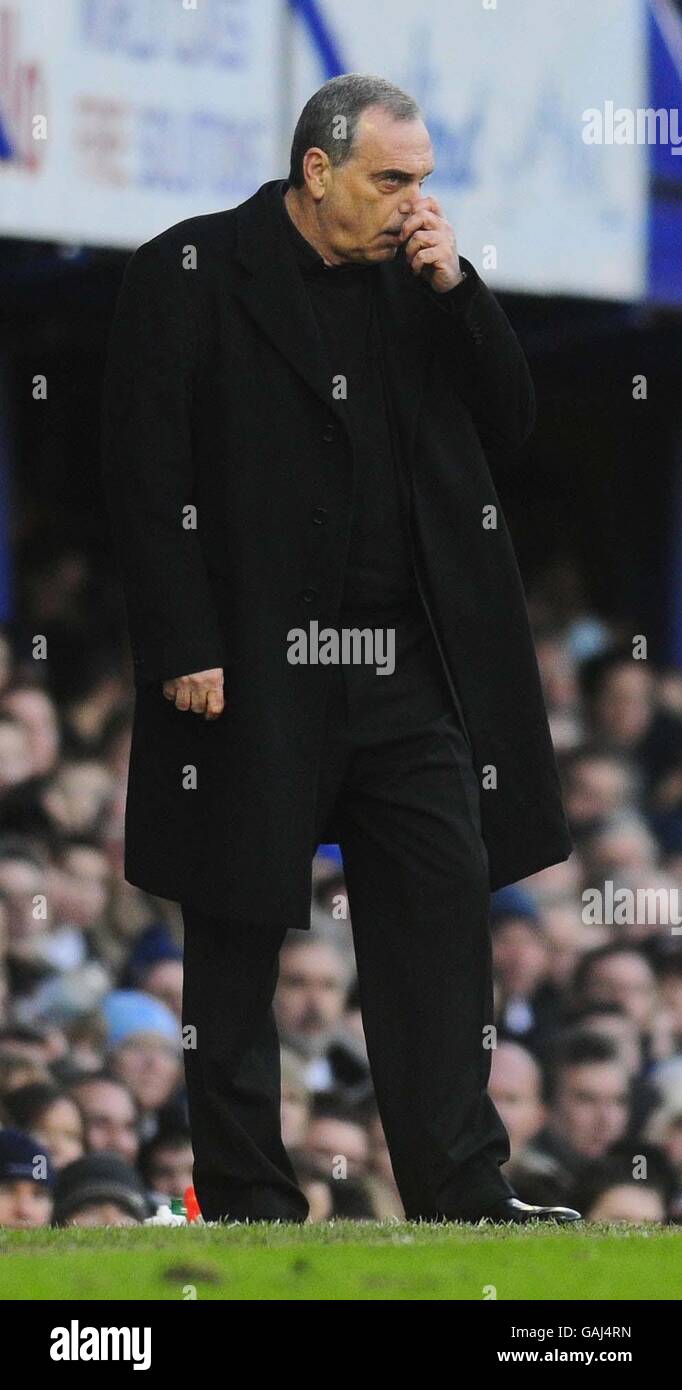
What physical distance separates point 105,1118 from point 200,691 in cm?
274

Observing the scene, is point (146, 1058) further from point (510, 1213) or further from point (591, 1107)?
point (510, 1213)

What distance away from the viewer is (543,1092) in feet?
26.3

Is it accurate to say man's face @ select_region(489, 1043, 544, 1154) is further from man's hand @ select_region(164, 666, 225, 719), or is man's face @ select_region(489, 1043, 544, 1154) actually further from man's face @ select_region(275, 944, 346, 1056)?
man's hand @ select_region(164, 666, 225, 719)

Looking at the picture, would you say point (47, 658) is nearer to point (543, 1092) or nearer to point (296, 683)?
point (543, 1092)

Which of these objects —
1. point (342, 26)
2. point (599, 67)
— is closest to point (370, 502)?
point (342, 26)

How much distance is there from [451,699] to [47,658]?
374 cm

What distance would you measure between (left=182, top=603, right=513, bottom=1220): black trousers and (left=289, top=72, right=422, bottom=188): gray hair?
2.57 ft

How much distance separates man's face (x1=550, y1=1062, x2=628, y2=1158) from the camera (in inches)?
317

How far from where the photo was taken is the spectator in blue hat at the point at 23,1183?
6.65 meters

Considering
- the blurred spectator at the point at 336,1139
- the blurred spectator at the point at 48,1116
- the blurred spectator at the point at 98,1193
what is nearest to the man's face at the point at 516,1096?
the blurred spectator at the point at 336,1139

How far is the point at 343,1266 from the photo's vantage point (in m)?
4.02

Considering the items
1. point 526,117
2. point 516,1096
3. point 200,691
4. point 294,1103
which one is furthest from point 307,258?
point 526,117

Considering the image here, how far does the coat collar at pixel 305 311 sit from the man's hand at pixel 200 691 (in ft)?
1.57
